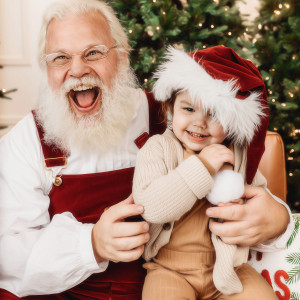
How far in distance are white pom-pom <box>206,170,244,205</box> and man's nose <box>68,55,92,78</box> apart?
26.0 inches

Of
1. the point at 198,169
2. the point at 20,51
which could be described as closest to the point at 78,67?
the point at 198,169

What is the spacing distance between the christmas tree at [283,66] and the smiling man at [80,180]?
1158 mm

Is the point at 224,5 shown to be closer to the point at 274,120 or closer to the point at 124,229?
the point at 274,120

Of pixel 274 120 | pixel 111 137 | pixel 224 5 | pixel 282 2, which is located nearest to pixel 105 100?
pixel 111 137

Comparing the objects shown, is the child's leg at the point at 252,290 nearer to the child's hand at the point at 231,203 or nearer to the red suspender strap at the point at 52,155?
the child's hand at the point at 231,203

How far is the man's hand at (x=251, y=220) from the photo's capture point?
40.5 inches

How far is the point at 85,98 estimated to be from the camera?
1.33 m

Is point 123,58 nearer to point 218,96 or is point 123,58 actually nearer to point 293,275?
point 218,96

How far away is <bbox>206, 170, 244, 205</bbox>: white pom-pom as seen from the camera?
980mm

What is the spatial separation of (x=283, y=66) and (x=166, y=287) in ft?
5.91

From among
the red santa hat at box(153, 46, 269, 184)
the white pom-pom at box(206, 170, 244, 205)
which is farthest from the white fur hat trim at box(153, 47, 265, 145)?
the white pom-pom at box(206, 170, 244, 205)

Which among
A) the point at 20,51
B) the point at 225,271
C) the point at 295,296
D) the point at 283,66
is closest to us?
the point at 225,271

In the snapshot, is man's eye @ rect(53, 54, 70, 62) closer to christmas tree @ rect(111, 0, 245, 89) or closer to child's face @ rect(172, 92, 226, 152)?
child's face @ rect(172, 92, 226, 152)

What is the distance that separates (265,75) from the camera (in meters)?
2.20
